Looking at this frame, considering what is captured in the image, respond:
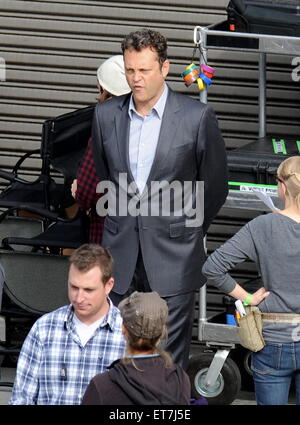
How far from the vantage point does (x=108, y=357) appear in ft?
15.6

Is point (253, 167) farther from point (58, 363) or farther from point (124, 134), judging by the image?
point (58, 363)

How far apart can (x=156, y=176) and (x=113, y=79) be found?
1.02 meters

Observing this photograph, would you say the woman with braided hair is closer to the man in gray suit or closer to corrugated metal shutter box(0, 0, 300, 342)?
the man in gray suit

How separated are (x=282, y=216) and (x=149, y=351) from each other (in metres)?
1.26

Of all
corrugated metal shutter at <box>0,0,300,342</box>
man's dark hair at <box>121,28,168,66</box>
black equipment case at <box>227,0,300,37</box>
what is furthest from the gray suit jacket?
corrugated metal shutter at <box>0,0,300,342</box>

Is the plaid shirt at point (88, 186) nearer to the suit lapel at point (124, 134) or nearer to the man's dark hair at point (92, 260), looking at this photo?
the suit lapel at point (124, 134)

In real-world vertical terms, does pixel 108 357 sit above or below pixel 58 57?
below

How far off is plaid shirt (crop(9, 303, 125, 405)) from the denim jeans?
89 cm

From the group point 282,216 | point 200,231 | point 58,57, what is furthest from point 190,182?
point 58,57
